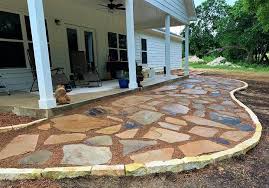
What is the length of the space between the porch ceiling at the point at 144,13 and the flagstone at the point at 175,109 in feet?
11.1

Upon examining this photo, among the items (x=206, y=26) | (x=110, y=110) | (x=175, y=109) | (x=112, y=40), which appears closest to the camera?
(x=110, y=110)

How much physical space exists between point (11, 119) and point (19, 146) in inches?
40.4

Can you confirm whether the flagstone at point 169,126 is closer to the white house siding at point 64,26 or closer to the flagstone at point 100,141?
the flagstone at point 100,141

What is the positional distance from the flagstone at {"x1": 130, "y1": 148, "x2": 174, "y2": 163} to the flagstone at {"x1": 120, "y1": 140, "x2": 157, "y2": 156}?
0.14 metres

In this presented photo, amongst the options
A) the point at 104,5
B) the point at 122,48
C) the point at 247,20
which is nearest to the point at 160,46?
the point at 122,48

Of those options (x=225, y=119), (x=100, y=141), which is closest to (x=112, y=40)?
(x=225, y=119)

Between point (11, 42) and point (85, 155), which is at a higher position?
point (11, 42)

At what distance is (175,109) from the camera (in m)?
4.59

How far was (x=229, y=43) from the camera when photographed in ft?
78.7

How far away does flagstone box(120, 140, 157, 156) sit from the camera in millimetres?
2756

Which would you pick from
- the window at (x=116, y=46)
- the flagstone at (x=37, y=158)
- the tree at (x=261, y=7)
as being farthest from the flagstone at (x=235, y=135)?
the tree at (x=261, y=7)

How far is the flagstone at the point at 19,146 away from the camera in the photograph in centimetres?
274

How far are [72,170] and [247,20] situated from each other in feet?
78.2

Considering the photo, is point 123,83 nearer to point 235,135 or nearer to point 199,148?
point 235,135
